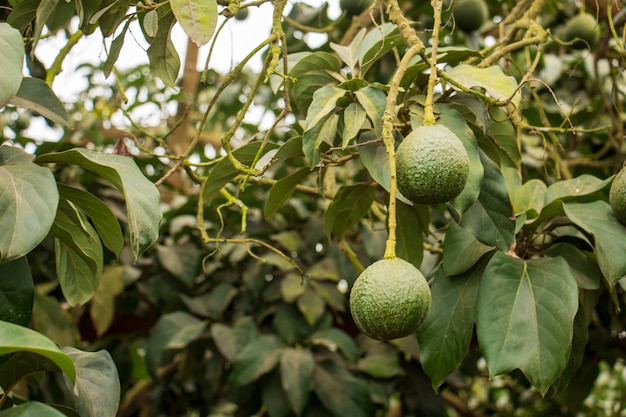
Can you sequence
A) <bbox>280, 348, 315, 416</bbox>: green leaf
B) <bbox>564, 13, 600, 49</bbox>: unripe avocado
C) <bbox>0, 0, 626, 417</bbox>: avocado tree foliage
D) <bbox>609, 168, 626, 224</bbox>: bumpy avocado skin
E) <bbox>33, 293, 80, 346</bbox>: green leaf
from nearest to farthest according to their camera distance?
1. <bbox>0, 0, 626, 417</bbox>: avocado tree foliage
2. <bbox>609, 168, 626, 224</bbox>: bumpy avocado skin
3. <bbox>280, 348, 315, 416</bbox>: green leaf
4. <bbox>33, 293, 80, 346</bbox>: green leaf
5. <bbox>564, 13, 600, 49</bbox>: unripe avocado

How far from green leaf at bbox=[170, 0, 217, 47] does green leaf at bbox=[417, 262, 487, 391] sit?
1.67 feet

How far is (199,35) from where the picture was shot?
0.81m

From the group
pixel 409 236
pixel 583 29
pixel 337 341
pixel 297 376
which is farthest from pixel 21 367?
pixel 583 29

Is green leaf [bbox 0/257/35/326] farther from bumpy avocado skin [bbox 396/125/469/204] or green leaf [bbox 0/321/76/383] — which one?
bumpy avocado skin [bbox 396/125/469/204]

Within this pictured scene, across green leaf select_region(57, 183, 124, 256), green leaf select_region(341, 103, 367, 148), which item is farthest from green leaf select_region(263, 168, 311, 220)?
green leaf select_region(57, 183, 124, 256)

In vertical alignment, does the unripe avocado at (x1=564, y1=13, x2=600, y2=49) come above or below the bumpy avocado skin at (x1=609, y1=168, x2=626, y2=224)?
below

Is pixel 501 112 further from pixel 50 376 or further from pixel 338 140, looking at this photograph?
pixel 50 376

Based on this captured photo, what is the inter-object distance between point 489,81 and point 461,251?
0.26 meters

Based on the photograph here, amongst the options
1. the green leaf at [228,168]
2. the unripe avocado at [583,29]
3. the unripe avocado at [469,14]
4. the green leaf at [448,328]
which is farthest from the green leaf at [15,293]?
the unripe avocado at [583,29]

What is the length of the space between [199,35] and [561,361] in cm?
61

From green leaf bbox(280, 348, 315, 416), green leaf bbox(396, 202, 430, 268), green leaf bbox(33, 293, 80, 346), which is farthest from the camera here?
green leaf bbox(33, 293, 80, 346)

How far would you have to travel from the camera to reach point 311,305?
1.74 m

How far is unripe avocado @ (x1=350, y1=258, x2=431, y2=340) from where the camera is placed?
73 centimetres

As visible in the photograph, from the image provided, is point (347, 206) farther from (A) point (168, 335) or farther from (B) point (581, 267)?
(A) point (168, 335)
